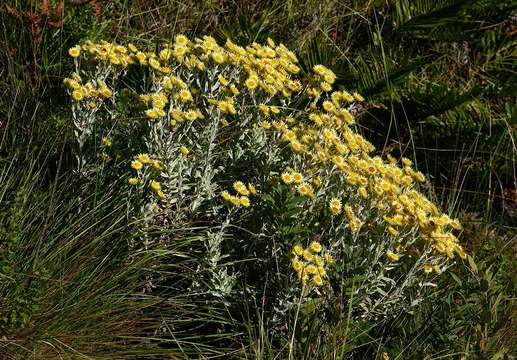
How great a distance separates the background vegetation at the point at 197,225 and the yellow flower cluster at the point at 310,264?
217 millimetres

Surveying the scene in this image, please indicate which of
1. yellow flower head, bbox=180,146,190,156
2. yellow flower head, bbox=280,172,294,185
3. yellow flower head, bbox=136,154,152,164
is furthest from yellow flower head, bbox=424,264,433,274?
yellow flower head, bbox=136,154,152,164

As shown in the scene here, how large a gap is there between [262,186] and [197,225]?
1.29 feet

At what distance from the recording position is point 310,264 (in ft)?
9.77

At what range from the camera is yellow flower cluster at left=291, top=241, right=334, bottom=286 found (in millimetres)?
2910

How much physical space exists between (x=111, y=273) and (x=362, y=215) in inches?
36.2

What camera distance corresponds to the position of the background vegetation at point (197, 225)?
9.90 feet

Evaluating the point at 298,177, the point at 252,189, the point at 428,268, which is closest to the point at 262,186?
the point at 252,189

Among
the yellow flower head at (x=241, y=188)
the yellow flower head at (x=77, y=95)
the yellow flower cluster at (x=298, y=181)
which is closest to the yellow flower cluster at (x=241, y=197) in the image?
the yellow flower head at (x=241, y=188)

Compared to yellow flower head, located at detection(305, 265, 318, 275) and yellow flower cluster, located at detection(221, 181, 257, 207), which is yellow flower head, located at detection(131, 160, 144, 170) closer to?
yellow flower cluster, located at detection(221, 181, 257, 207)

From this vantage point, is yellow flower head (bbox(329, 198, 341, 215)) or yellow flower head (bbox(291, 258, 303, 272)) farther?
yellow flower head (bbox(329, 198, 341, 215))

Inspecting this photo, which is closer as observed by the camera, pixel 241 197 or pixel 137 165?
pixel 137 165

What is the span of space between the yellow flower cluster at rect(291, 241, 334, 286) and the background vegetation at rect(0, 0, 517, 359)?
0.22m

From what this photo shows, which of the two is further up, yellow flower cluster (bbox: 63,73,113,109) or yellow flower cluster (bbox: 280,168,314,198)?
yellow flower cluster (bbox: 63,73,113,109)

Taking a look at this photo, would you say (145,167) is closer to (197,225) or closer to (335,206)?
(197,225)
